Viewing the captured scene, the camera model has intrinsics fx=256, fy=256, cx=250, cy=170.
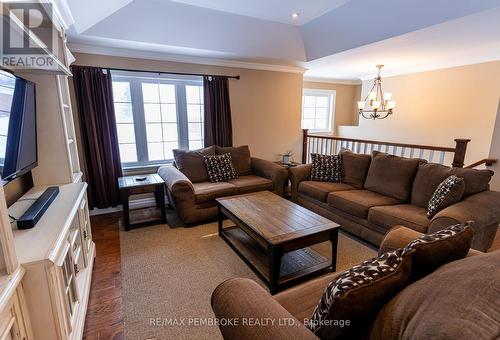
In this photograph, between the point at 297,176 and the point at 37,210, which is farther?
the point at 297,176

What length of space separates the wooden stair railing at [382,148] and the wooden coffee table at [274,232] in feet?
6.34

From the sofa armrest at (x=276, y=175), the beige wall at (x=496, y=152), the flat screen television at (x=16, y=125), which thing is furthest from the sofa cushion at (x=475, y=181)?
the flat screen television at (x=16, y=125)

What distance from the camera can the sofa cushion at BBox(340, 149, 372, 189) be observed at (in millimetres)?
3396

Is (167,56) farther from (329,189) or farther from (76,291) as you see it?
(76,291)

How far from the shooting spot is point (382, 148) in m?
4.32

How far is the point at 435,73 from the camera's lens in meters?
4.64

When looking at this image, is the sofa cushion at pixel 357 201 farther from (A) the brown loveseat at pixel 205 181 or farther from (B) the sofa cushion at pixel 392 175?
(A) the brown loveseat at pixel 205 181

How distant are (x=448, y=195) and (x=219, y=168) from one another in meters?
2.65

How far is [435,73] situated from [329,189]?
3.38 meters

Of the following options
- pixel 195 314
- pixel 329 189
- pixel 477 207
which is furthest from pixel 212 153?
pixel 477 207

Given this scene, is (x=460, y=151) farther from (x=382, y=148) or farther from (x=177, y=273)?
(x=177, y=273)

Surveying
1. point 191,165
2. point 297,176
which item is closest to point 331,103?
point 297,176

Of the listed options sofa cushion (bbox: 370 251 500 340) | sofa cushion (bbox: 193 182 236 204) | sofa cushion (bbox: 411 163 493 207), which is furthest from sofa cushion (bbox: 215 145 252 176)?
sofa cushion (bbox: 370 251 500 340)

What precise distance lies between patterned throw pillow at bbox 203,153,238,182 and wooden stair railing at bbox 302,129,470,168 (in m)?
1.97
